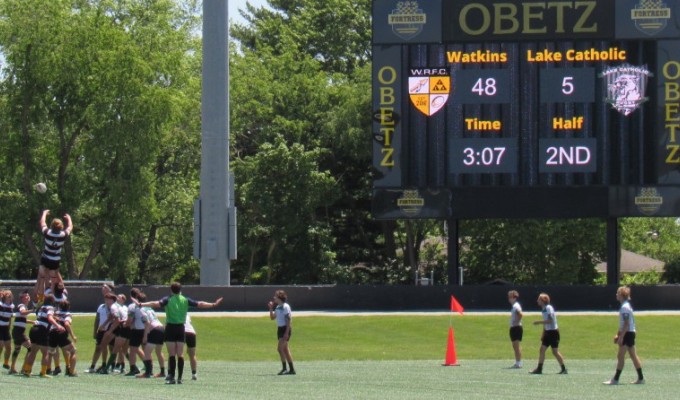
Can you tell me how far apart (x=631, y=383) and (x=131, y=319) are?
947cm

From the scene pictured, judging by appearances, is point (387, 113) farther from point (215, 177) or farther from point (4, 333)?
point (4, 333)

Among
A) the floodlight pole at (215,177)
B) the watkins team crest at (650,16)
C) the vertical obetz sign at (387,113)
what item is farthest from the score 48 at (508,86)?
the floodlight pole at (215,177)

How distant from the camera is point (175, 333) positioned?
2352 cm

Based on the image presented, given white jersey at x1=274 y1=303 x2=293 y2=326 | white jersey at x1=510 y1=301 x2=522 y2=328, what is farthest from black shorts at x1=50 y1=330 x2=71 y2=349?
white jersey at x1=510 y1=301 x2=522 y2=328

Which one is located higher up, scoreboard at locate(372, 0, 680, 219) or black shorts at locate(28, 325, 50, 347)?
scoreboard at locate(372, 0, 680, 219)

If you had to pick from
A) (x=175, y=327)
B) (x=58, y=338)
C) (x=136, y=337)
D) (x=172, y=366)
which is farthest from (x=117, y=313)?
(x=172, y=366)

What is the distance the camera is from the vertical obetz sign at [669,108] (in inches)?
1561

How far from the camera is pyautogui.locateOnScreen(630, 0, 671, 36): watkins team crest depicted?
3962 cm

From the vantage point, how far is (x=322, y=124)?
64.3 m

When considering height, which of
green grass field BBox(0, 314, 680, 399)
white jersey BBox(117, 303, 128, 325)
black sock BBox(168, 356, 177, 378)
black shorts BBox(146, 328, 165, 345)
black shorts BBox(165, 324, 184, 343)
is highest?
white jersey BBox(117, 303, 128, 325)

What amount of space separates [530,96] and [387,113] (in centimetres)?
429

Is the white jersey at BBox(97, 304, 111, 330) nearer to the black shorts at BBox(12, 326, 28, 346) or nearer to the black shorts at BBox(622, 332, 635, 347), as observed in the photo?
the black shorts at BBox(12, 326, 28, 346)

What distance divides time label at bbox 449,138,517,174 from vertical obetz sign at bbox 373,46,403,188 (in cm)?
179

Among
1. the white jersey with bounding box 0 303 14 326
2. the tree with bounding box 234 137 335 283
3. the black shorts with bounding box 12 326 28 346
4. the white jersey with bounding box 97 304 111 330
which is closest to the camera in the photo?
the white jersey with bounding box 97 304 111 330
